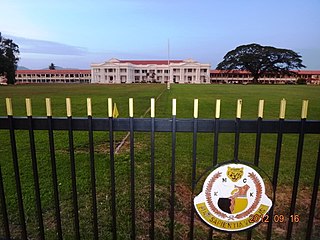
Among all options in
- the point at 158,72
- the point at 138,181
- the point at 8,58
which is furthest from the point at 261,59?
the point at 138,181

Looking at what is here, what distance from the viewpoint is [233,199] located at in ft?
7.77

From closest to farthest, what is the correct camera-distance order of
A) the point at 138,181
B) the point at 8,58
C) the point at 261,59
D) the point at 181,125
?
the point at 181,125
the point at 138,181
the point at 8,58
the point at 261,59

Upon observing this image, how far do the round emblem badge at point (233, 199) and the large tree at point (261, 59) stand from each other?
8506 cm

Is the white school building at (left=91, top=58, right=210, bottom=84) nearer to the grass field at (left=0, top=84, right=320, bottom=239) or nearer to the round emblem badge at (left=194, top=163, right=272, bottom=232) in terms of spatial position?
the grass field at (left=0, top=84, right=320, bottom=239)

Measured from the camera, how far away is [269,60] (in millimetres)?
80562

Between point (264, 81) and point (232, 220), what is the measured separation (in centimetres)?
10460

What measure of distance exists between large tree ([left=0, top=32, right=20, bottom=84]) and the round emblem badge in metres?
68.6

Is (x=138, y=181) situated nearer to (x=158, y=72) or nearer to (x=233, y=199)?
(x=233, y=199)

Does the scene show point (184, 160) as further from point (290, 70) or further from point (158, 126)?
point (290, 70)

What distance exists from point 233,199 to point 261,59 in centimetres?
8663

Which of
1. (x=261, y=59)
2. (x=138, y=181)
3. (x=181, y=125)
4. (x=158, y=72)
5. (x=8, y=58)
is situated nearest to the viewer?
(x=181, y=125)

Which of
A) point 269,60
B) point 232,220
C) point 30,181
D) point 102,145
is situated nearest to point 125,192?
point 30,181

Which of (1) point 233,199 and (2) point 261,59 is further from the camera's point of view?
(2) point 261,59

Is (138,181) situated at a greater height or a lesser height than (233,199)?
lesser
